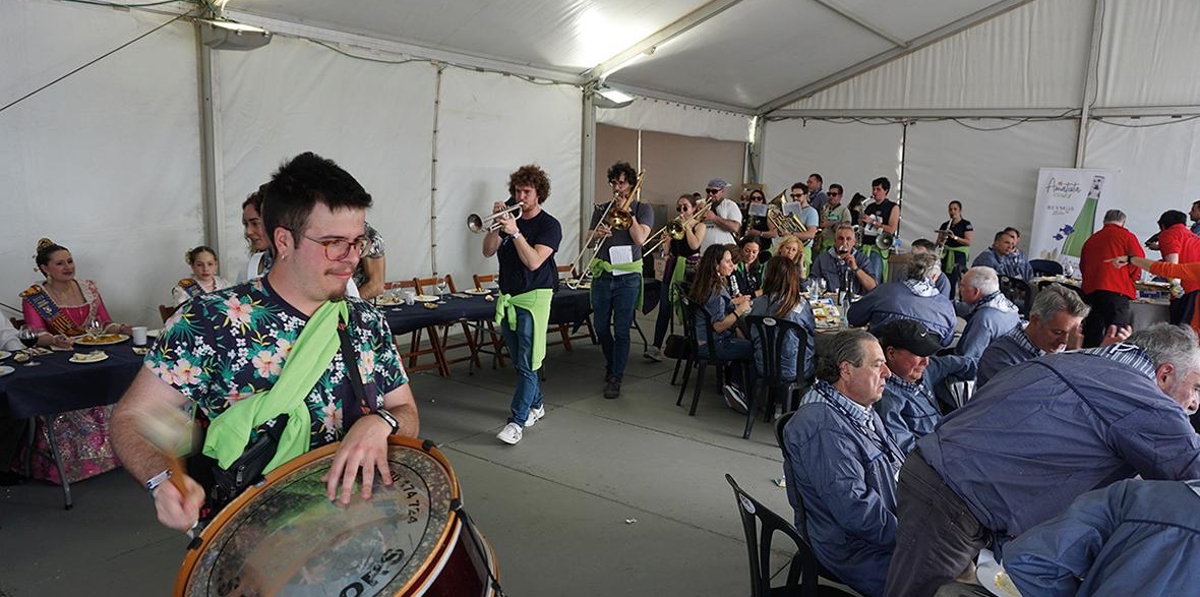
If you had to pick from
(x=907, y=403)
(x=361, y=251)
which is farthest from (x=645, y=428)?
(x=361, y=251)

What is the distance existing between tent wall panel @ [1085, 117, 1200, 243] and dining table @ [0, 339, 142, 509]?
38.4ft

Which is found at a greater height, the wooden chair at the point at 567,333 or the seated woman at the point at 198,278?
the seated woman at the point at 198,278

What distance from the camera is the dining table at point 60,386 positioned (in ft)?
11.0

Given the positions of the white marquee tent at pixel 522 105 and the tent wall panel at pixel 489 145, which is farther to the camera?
the tent wall panel at pixel 489 145

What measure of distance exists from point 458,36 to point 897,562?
612 centimetres

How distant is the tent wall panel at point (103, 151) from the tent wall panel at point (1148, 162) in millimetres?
11180

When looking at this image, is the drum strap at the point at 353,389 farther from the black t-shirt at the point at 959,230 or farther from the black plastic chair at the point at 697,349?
the black t-shirt at the point at 959,230

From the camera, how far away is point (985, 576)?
5.89 ft

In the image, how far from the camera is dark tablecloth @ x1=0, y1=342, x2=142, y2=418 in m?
3.36

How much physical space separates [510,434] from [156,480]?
3.39 metres

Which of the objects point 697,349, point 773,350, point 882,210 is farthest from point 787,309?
point 882,210

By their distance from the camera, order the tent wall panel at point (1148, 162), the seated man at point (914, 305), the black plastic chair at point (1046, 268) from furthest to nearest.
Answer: the tent wall panel at point (1148, 162)
the black plastic chair at point (1046, 268)
the seated man at point (914, 305)

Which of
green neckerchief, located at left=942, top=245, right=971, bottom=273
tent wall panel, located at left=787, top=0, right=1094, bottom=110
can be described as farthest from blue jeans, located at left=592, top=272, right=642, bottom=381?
tent wall panel, located at left=787, top=0, right=1094, bottom=110

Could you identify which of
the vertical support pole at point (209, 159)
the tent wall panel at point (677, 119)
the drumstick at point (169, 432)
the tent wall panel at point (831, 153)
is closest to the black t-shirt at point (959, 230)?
the tent wall panel at point (831, 153)
